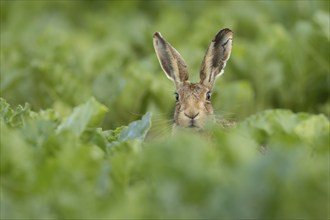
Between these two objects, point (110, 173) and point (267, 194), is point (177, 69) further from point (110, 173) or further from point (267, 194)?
point (267, 194)

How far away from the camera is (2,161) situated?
3836mm

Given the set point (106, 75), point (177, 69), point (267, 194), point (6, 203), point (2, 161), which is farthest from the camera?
point (106, 75)

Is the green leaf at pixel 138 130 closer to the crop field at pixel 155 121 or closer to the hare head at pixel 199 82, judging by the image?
the crop field at pixel 155 121

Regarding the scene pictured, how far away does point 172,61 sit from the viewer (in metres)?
6.60

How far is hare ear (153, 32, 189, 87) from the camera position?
258 inches

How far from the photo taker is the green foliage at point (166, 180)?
10.8 feet

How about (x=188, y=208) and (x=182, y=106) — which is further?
(x=182, y=106)

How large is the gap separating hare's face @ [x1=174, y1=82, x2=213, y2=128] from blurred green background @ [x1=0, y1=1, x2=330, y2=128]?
37 cm

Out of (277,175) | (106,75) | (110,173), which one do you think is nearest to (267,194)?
(277,175)

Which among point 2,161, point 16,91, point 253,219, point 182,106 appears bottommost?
point 253,219

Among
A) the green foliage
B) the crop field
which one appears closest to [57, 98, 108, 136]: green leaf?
the crop field

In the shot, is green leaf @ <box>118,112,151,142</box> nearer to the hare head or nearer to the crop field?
the crop field

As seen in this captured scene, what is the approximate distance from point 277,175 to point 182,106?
2909 millimetres

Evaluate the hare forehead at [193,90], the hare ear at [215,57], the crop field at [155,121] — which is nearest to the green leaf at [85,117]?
the crop field at [155,121]
